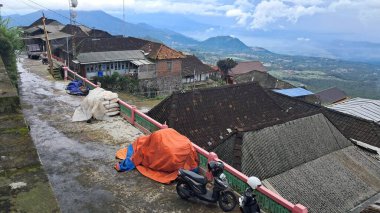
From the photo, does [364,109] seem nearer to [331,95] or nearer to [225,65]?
[331,95]

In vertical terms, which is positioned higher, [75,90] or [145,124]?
[145,124]

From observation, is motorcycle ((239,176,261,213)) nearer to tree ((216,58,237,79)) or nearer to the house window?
the house window

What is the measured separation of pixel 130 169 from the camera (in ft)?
33.0

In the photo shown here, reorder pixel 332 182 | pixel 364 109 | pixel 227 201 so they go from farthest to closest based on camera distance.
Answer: pixel 364 109 < pixel 332 182 < pixel 227 201

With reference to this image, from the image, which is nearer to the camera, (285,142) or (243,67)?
(285,142)

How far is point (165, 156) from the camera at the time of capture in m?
9.20

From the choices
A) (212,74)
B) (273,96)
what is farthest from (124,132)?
(212,74)

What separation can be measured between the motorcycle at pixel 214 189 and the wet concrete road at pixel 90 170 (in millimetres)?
272

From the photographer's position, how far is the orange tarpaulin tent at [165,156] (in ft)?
30.3

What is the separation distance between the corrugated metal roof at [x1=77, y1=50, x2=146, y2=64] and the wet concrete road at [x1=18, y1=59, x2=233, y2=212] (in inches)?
913

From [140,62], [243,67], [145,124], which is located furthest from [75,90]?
[243,67]

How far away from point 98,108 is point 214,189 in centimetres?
827

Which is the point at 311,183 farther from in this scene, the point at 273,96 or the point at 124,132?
the point at 273,96

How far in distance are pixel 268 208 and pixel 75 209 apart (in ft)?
15.2
